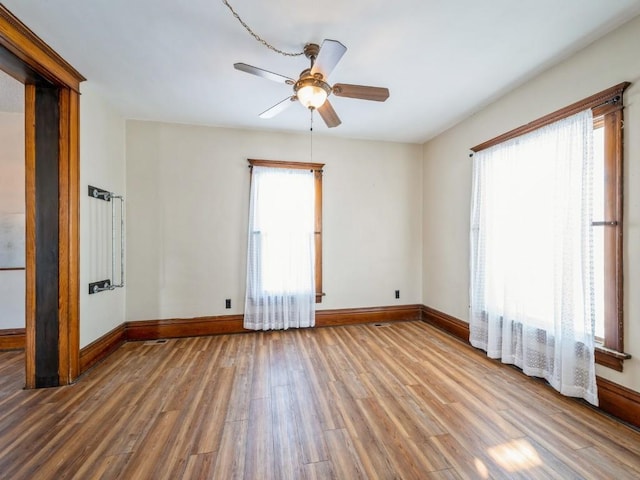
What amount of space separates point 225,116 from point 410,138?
8.41ft

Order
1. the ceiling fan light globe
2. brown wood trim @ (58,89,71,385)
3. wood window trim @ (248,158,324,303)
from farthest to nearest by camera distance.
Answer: wood window trim @ (248,158,324,303) → brown wood trim @ (58,89,71,385) → the ceiling fan light globe

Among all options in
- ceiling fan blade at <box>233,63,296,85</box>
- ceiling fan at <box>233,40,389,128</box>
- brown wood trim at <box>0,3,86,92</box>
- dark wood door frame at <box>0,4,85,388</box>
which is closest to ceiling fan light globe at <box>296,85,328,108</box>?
ceiling fan at <box>233,40,389,128</box>

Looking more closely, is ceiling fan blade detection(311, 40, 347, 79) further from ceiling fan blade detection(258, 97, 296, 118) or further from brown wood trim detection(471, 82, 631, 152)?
brown wood trim detection(471, 82, 631, 152)

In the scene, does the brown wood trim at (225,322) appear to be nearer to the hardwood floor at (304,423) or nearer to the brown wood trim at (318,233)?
the brown wood trim at (318,233)

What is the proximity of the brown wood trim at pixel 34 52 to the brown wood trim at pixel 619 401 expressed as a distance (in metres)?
4.71

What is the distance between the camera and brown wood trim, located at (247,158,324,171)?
3664 mm

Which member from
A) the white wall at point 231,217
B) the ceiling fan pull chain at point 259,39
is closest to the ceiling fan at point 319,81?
the ceiling fan pull chain at point 259,39

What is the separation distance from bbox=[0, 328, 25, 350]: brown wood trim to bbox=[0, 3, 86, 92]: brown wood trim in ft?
8.64

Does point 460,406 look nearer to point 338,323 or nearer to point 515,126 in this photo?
point 338,323

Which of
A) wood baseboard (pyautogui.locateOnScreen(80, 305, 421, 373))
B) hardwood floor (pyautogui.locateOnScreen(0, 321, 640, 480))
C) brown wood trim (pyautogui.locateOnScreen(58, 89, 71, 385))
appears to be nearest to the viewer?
hardwood floor (pyautogui.locateOnScreen(0, 321, 640, 480))

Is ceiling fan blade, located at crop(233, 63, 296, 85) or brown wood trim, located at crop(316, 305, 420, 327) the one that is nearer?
ceiling fan blade, located at crop(233, 63, 296, 85)

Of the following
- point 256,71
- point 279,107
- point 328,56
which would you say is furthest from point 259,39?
point 328,56

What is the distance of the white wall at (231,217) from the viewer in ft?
11.3

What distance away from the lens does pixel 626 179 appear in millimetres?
1895
